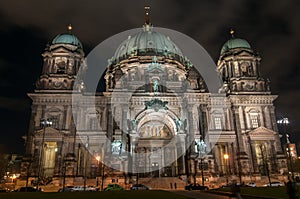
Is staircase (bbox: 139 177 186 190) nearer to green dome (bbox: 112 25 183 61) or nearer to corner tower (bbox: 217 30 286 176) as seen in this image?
corner tower (bbox: 217 30 286 176)

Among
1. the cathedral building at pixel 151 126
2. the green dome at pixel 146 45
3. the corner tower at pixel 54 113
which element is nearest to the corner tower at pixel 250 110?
the cathedral building at pixel 151 126

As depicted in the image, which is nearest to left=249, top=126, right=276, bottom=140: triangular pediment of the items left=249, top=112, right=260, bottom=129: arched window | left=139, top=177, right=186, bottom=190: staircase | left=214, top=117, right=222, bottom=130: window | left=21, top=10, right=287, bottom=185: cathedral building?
left=21, top=10, right=287, bottom=185: cathedral building

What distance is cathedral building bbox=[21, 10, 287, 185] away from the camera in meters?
45.1

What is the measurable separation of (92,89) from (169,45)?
26.8 m

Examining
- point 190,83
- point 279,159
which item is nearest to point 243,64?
point 190,83

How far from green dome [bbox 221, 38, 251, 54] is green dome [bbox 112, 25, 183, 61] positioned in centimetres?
1459

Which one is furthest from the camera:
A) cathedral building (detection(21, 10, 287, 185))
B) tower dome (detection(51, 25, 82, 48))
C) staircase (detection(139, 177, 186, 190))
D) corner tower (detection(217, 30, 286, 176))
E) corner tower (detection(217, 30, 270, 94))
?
tower dome (detection(51, 25, 82, 48))

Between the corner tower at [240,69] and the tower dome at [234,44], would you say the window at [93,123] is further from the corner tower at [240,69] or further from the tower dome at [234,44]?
the tower dome at [234,44]

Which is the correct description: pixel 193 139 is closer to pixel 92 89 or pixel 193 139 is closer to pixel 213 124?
pixel 213 124

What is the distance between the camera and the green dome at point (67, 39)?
2183 inches

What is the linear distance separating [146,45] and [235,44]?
22.1 metres

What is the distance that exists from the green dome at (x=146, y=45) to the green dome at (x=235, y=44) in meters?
14.6

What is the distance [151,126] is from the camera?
53688 millimetres

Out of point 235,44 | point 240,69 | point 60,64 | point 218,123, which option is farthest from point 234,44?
point 60,64
